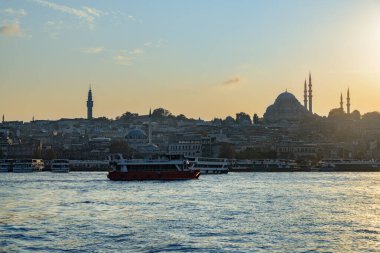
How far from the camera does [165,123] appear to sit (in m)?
196

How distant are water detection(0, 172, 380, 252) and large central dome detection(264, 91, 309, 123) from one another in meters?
129

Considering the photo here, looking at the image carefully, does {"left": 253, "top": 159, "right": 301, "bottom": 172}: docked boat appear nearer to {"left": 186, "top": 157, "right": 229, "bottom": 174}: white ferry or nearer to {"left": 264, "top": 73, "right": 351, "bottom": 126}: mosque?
{"left": 186, "top": 157, "right": 229, "bottom": 174}: white ferry

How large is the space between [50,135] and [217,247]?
141855mm

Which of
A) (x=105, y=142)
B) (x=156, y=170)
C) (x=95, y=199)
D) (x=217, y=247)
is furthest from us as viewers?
(x=105, y=142)

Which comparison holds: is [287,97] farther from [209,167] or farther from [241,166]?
[209,167]

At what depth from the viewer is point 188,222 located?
27328mm

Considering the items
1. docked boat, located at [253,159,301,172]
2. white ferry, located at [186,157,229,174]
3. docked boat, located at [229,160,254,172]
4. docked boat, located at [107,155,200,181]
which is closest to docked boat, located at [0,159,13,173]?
white ferry, located at [186,157,229,174]

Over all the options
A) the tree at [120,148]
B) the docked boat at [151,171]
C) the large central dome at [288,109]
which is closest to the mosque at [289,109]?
the large central dome at [288,109]

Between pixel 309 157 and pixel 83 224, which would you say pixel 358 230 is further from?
pixel 309 157

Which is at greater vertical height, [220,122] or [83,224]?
[220,122]

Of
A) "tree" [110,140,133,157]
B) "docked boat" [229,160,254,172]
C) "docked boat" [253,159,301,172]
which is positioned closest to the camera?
"docked boat" [229,160,254,172]

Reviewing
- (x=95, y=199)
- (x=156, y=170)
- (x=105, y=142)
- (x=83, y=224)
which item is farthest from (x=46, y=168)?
(x=83, y=224)

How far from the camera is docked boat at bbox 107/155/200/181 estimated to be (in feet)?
196

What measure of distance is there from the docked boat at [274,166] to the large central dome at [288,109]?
62.1 meters
